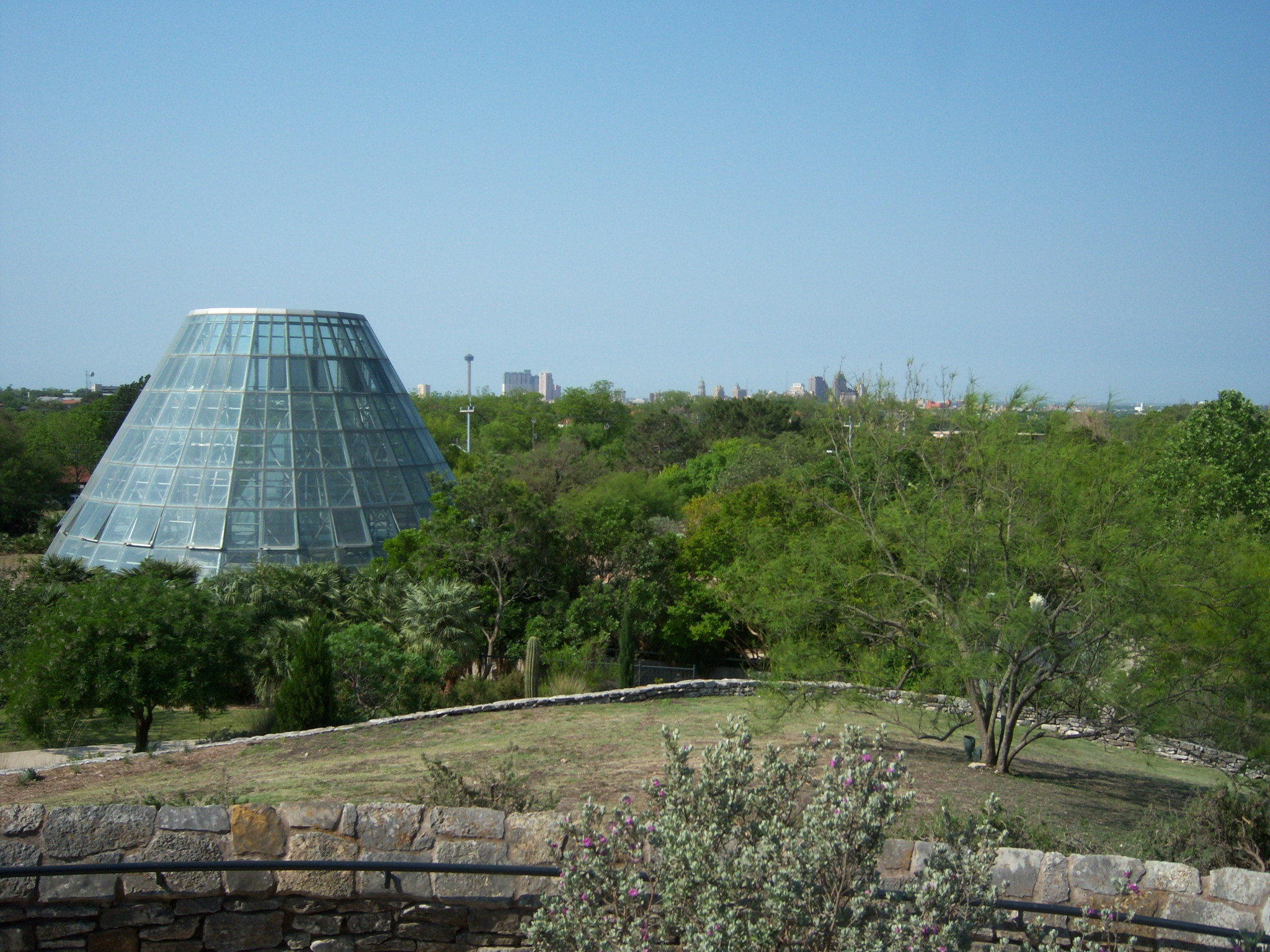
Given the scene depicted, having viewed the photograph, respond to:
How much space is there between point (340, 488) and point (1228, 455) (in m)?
24.1

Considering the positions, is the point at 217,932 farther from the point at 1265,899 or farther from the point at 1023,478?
the point at 1023,478

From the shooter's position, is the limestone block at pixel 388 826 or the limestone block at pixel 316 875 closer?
the limestone block at pixel 316 875

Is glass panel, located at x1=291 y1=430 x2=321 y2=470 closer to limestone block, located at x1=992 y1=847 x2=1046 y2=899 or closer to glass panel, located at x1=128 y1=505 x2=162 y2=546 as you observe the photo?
glass panel, located at x1=128 y1=505 x2=162 y2=546

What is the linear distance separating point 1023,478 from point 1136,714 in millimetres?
2801

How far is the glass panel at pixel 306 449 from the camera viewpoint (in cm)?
2505

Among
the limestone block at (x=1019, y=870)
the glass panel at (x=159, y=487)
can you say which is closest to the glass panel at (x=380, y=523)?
the glass panel at (x=159, y=487)

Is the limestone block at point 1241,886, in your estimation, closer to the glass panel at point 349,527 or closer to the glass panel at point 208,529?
the glass panel at point 349,527

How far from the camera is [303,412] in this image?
25.8m

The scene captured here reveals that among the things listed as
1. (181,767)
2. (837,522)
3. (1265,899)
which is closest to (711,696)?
(837,522)

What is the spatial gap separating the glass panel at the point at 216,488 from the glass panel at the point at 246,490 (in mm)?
160

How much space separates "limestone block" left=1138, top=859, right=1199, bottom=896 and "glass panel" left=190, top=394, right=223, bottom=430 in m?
24.8

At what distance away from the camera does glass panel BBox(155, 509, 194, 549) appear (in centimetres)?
2338

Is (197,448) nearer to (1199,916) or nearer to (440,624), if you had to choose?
(440,624)

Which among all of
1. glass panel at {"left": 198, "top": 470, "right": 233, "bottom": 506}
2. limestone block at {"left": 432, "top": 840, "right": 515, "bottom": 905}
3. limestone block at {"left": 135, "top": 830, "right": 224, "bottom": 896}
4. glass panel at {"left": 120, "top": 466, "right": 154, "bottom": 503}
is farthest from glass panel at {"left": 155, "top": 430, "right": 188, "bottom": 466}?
limestone block at {"left": 432, "top": 840, "right": 515, "bottom": 905}
